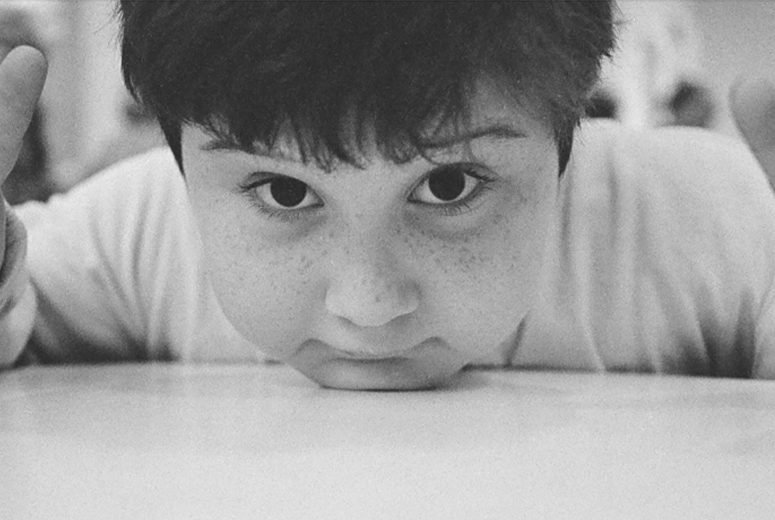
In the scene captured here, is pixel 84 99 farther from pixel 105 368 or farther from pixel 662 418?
pixel 662 418

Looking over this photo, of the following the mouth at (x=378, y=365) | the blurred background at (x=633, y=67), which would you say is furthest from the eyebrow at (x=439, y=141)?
the blurred background at (x=633, y=67)

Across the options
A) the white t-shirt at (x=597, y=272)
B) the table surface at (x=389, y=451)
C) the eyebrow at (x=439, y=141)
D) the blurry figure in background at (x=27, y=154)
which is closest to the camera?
the table surface at (x=389, y=451)

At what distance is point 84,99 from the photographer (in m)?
2.64

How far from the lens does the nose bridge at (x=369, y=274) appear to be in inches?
14.9

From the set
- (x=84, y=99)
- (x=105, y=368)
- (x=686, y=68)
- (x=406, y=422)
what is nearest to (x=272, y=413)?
(x=406, y=422)

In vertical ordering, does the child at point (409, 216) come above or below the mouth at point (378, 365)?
above

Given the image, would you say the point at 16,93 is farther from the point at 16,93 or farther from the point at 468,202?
the point at 468,202

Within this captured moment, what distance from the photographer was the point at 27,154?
6.31 ft

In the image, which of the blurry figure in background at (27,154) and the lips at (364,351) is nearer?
the lips at (364,351)

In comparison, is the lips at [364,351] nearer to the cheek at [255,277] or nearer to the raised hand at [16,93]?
the cheek at [255,277]

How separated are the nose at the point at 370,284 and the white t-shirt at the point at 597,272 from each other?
179 millimetres

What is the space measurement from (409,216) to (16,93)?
207mm

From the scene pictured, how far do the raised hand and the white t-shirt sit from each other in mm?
165

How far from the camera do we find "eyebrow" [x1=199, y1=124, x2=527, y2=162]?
1.16 ft
